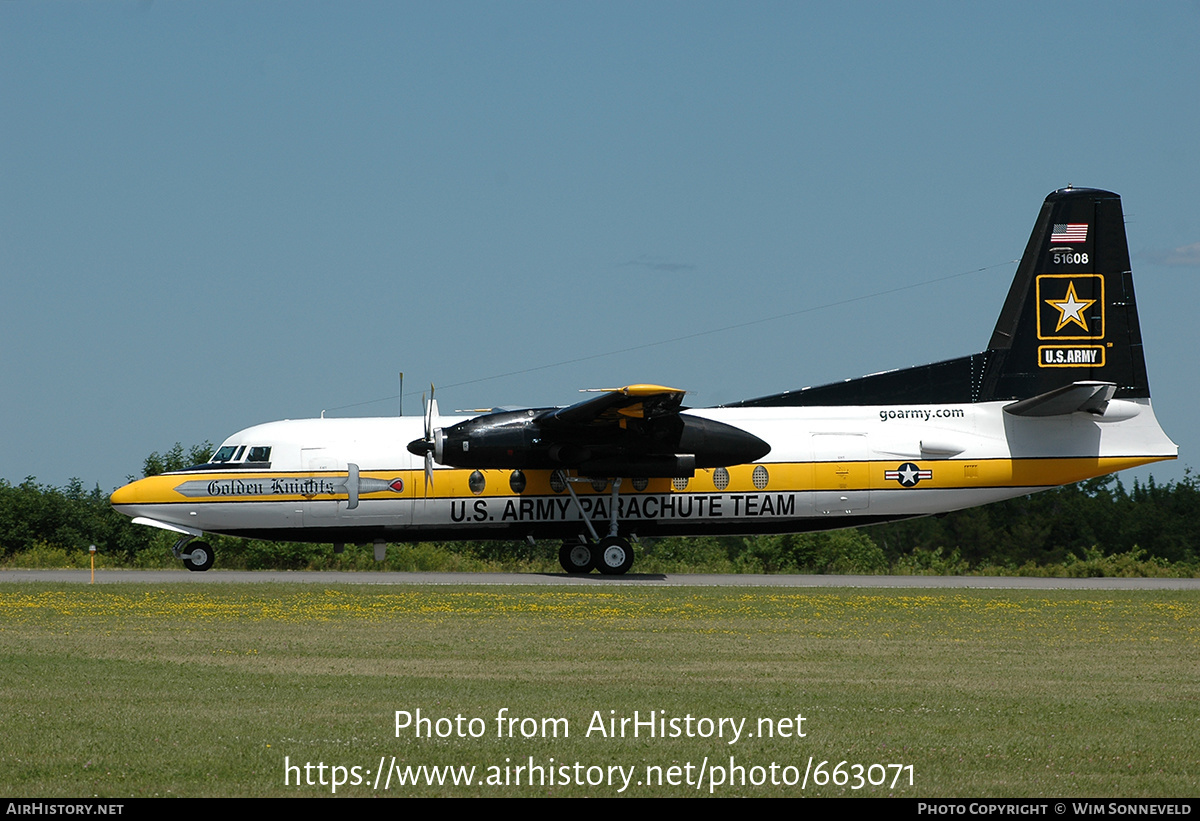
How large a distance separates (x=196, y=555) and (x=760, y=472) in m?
12.1

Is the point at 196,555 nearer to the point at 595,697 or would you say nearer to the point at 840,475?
the point at 840,475

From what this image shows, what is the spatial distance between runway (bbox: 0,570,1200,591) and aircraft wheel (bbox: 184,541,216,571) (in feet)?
0.92

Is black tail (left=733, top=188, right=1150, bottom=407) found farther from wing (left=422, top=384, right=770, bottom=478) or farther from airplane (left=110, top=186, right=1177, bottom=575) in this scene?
wing (left=422, top=384, right=770, bottom=478)

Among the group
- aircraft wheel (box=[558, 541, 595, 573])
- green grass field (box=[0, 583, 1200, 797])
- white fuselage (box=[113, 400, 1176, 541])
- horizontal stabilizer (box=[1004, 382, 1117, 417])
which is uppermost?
horizontal stabilizer (box=[1004, 382, 1117, 417])

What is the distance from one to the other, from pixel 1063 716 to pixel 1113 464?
16.7 metres

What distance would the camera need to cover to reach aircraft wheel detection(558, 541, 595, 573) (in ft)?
81.2

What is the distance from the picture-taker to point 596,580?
2305 cm

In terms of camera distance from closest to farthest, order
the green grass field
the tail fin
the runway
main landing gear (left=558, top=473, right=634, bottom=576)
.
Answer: the green grass field → the runway → main landing gear (left=558, top=473, right=634, bottom=576) → the tail fin

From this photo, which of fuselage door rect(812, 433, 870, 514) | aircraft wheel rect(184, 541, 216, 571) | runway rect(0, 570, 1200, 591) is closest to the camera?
runway rect(0, 570, 1200, 591)

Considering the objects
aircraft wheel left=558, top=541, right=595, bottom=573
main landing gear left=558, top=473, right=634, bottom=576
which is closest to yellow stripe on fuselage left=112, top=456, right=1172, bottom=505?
main landing gear left=558, top=473, right=634, bottom=576

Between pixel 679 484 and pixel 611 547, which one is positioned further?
pixel 679 484

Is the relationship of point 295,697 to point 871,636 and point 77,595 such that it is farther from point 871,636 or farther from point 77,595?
point 77,595

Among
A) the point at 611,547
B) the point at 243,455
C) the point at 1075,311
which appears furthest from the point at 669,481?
the point at 1075,311

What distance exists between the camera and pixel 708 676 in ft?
36.3
